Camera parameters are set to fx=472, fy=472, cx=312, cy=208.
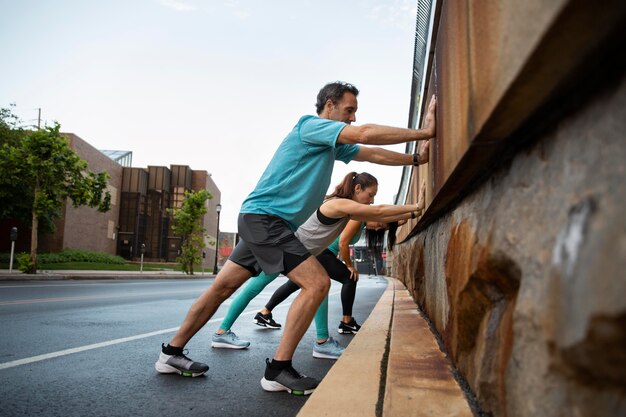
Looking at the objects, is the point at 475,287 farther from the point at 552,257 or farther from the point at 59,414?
the point at 59,414

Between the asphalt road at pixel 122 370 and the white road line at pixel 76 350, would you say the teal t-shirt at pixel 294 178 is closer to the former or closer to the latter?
the asphalt road at pixel 122 370

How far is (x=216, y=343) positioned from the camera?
4.50 meters

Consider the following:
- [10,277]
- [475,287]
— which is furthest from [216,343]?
[10,277]

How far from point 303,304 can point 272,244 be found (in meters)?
0.42

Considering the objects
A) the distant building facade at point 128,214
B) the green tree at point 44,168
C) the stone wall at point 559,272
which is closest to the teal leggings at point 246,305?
the stone wall at point 559,272

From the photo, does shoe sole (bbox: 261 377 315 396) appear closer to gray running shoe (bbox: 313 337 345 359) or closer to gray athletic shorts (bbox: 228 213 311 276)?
gray athletic shorts (bbox: 228 213 311 276)

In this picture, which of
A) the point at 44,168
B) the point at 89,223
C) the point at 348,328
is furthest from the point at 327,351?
the point at 89,223

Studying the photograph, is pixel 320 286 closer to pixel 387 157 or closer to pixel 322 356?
pixel 387 157

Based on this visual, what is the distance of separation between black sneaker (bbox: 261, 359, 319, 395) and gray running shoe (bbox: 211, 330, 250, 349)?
1.57m

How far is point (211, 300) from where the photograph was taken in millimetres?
3225

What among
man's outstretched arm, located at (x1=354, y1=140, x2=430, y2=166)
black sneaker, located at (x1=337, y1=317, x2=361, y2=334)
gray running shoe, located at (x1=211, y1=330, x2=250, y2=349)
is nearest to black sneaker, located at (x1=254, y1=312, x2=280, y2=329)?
black sneaker, located at (x1=337, y1=317, x2=361, y2=334)

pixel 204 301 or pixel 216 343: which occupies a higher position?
pixel 204 301

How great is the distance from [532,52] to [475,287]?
984 millimetres

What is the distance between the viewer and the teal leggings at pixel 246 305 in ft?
14.2
